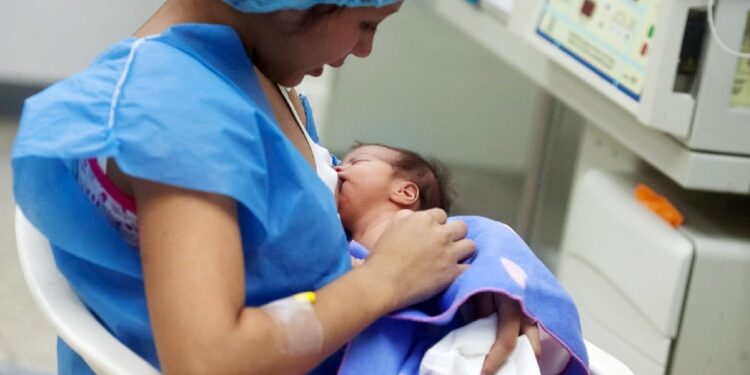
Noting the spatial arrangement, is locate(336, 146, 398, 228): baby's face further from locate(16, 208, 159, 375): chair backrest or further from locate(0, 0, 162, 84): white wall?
locate(0, 0, 162, 84): white wall

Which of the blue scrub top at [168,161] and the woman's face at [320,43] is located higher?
the woman's face at [320,43]

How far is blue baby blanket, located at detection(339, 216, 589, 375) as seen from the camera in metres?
0.92

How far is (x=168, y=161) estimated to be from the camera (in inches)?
29.0

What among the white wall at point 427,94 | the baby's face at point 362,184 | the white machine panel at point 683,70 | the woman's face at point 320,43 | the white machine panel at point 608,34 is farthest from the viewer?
the white wall at point 427,94

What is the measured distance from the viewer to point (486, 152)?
275 centimetres

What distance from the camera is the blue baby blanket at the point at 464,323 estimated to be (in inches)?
36.2

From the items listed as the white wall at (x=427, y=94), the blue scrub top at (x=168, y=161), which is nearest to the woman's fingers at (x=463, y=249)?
the blue scrub top at (x=168, y=161)

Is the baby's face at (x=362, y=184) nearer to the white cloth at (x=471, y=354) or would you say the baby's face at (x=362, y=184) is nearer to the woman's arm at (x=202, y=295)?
the white cloth at (x=471, y=354)

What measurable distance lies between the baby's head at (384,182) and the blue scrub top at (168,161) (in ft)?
0.90

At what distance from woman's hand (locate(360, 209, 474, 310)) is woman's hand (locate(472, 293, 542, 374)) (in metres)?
0.04

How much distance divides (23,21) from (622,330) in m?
2.20

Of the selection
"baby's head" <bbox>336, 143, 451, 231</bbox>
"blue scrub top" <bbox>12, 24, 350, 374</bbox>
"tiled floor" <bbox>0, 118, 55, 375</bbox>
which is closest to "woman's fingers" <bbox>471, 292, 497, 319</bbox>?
"blue scrub top" <bbox>12, 24, 350, 374</bbox>

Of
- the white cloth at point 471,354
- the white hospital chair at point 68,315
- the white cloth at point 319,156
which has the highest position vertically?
the white cloth at point 319,156

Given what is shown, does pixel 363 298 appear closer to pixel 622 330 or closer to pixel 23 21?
pixel 622 330
